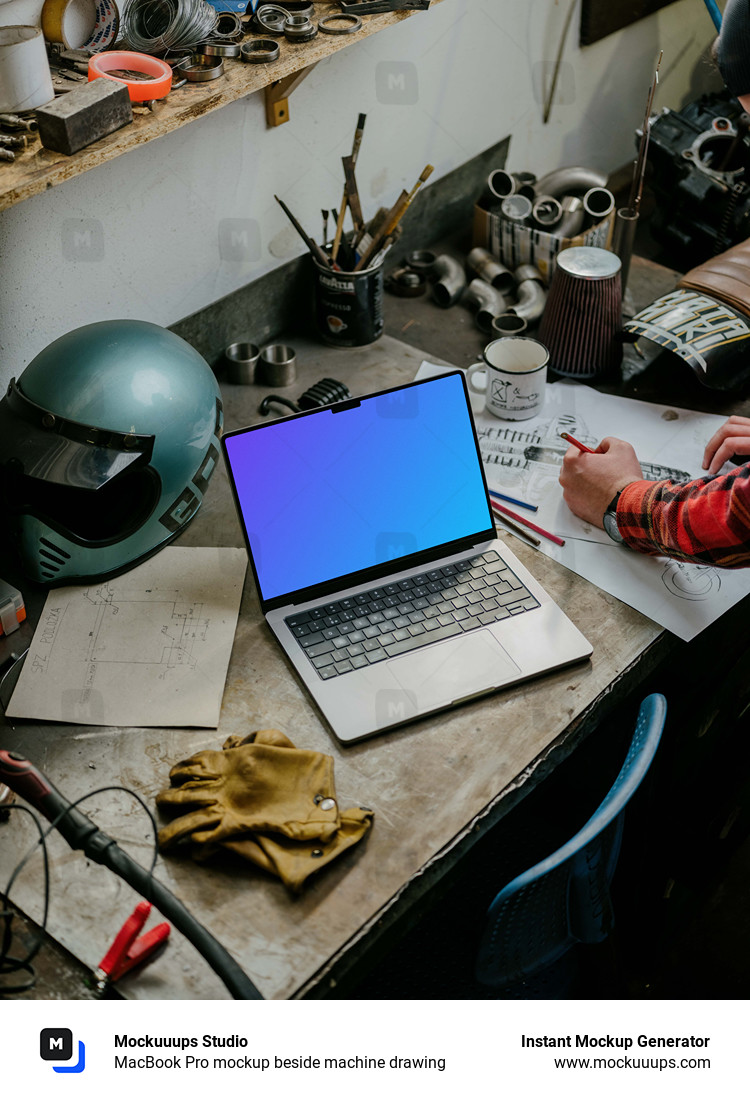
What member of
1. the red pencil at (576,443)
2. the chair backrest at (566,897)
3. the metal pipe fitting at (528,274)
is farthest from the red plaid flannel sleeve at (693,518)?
the metal pipe fitting at (528,274)

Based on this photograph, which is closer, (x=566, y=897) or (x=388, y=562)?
(x=566, y=897)

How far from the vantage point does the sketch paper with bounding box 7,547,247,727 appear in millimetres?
1060

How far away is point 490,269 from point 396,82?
371mm

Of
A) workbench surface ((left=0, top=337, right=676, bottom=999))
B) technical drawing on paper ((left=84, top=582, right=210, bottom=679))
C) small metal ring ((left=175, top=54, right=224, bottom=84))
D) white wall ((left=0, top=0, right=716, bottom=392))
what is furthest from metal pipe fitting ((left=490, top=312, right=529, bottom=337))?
technical drawing on paper ((left=84, top=582, right=210, bottom=679))

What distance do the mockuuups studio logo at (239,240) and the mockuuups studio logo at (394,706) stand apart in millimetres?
856

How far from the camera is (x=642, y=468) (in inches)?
54.2

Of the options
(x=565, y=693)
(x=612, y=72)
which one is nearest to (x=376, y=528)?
(x=565, y=693)

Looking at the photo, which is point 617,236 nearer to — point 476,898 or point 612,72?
point 612,72

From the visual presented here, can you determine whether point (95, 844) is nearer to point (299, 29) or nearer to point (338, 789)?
point (338, 789)

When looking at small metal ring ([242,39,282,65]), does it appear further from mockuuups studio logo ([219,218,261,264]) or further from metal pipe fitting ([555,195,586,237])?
metal pipe fitting ([555,195,586,237])

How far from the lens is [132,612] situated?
1.17 metres
